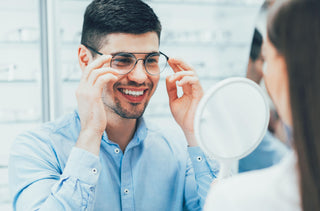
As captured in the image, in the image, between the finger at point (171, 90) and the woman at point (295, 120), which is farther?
the finger at point (171, 90)

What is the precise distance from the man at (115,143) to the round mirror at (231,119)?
309mm

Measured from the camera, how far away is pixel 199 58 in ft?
8.31

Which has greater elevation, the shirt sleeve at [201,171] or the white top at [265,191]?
the white top at [265,191]

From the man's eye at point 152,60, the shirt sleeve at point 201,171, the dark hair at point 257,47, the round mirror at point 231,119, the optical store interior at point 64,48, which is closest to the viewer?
the round mirror at point 231,119

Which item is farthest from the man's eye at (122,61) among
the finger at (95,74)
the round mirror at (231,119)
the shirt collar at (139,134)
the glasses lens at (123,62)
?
the round mirror at (231,119)

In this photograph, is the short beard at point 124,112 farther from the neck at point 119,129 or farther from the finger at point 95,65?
the finger at point 95,65

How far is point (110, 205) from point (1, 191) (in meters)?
1.40

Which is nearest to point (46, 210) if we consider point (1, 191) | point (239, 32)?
point (1, 191)

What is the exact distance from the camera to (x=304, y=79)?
0.39 meters

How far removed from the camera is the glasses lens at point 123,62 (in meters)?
1.00

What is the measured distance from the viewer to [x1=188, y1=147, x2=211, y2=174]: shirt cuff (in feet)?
3.04

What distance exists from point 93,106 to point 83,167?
0.17 m

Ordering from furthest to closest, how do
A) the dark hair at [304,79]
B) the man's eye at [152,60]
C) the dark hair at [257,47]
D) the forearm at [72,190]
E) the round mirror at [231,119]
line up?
the dark hair at [257,47]
the man's eye at [152,60]
the forearm at [72,190]
the round mirror at [231,119]
the dark hair at [304,79]

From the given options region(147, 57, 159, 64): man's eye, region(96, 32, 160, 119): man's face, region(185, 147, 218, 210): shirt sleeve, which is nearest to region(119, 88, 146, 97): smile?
region(96, 32, 160, 119): man's face
